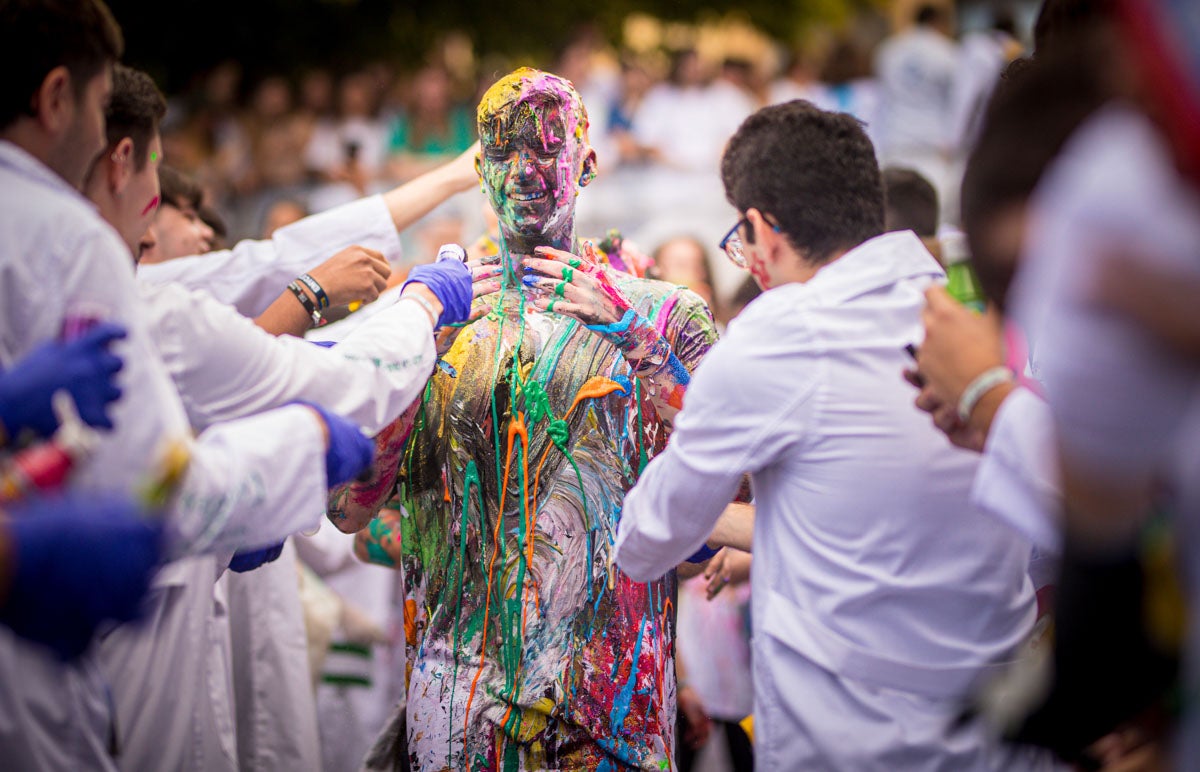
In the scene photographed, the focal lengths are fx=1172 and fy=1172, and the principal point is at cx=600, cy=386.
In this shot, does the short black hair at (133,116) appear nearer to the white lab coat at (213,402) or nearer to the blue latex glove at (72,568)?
the white lab coat at (213,402)

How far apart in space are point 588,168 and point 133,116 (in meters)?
1.03

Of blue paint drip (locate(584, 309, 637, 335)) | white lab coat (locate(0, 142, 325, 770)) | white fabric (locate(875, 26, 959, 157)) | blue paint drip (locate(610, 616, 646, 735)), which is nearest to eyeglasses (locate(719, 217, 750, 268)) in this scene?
blue paint drip (locate(584, 309, 637, 335))

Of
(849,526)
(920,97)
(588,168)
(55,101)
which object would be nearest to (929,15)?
(920,97)

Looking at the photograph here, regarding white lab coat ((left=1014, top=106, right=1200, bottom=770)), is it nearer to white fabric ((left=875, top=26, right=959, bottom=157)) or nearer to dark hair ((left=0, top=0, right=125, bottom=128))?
dark hair ((left=0, top=0, right=125, bottom=128))

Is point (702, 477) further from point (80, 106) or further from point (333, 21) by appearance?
point (333, 21)

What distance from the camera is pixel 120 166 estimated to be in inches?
99.2

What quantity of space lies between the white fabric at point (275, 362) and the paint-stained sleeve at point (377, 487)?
0.31m

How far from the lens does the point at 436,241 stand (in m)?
6.16

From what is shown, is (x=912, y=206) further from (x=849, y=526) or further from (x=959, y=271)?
(x=849, y=526)

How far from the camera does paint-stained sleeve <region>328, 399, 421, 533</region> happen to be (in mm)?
2725

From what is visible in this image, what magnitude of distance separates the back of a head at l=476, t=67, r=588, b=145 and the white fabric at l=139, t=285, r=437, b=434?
0.50 meters

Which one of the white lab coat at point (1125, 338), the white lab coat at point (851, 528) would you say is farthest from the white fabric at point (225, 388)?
the white lab coat at point (1125, 338)

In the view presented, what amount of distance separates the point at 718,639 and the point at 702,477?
230cm

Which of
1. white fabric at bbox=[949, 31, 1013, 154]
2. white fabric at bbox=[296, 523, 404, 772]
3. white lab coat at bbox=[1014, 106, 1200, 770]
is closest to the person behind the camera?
white lab coat at bbox=[1014, 106, 1200, 770]
